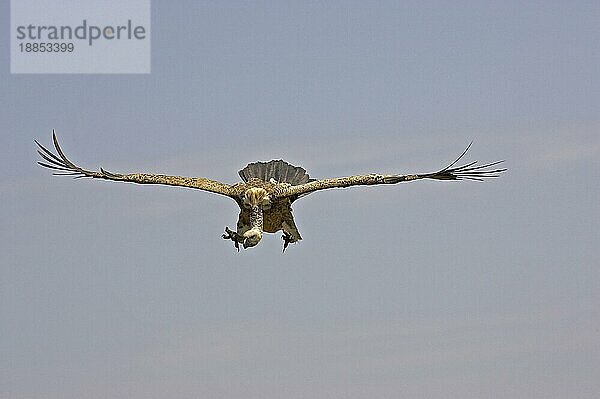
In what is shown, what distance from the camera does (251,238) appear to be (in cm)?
5797

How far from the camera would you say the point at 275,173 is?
207 ft

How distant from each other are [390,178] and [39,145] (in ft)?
33.2

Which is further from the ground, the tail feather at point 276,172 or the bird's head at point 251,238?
the tail feather at point 276,172

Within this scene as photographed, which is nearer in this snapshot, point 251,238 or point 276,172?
point 251,238

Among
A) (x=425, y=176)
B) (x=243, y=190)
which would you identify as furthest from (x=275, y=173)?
(x=425, y=176)

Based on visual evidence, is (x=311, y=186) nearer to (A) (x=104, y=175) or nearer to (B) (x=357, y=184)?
(B) (x=357, y=184)

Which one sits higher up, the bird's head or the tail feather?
the tail feather

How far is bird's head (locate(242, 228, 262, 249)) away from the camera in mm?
57822

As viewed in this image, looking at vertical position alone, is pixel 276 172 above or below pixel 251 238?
above

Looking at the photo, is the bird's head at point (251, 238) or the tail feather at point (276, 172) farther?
the tail feather at point (276, 172)

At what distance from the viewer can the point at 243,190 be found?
198 ft

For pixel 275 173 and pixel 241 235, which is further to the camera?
pixel 275 173

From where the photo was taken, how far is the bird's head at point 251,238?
57.8 metres

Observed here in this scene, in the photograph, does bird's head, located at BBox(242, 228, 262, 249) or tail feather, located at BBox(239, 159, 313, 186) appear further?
tail feather, located at BBox(239, 159, 313, 186)
